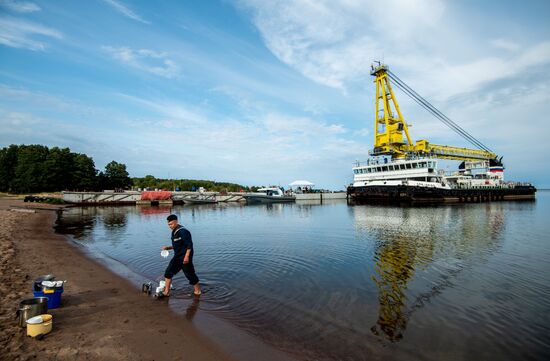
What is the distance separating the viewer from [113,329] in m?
5.70

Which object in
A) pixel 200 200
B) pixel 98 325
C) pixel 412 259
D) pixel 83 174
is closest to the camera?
pixel 98 325

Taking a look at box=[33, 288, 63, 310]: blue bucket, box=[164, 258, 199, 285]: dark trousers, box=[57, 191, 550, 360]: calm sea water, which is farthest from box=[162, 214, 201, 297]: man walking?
box=[33, 288, 63, 310]: blue bucket

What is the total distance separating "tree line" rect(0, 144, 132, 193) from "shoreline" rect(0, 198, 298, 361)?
79.1 m

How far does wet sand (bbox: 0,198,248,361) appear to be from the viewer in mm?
4758

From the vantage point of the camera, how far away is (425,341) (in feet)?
18.9

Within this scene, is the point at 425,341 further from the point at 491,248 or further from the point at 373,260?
the point at 491,248

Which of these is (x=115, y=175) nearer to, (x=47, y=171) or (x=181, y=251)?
(x=47, y=171)

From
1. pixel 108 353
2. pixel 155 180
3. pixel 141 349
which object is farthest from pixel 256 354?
pixel 155 180

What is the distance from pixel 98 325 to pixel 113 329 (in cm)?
38

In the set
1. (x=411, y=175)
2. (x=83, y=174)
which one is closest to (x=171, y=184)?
(x=83, y=174)

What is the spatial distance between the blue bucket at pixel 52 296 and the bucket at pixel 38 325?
4.30 feet

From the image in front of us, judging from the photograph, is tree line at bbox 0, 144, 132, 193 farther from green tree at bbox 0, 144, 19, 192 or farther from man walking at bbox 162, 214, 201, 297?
man walking at bbox 162, 214, 201, 297

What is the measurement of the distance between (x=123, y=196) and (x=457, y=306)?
65611 mm

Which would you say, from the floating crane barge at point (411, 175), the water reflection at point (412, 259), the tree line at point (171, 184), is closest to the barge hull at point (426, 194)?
the floating crane barge at point (411, 175)
